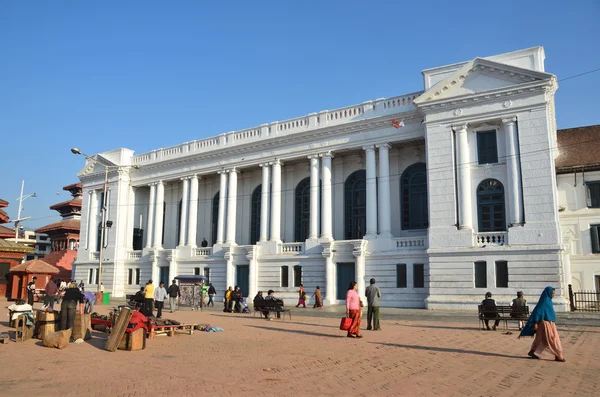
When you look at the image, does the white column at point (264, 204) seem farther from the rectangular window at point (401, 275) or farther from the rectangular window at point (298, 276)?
the rectangular window at point (401, 275)

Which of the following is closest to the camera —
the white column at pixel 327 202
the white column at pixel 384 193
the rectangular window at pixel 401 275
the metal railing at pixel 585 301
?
the metal railing at pixel 585 301

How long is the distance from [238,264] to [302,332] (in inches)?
828

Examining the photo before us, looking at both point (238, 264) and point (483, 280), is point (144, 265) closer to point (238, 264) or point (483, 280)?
point (238, 264)

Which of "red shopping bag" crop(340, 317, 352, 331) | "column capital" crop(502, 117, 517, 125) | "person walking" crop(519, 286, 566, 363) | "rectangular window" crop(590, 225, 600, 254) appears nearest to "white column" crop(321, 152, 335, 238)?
"column capital" crop(502, 117, 517, 125)

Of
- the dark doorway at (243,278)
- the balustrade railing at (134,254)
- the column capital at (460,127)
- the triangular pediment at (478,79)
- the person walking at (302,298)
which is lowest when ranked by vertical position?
the person walking at (302,298)

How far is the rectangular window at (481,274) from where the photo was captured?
26.9m

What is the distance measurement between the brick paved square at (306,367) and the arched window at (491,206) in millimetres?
12572

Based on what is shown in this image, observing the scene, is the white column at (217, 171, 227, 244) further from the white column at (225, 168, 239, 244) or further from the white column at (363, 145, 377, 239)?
the white column at (363, 145, 377, 239)

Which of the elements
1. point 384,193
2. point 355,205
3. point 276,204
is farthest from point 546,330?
point 276,204

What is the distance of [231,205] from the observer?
3972 cm

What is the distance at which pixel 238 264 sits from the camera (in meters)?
37.7

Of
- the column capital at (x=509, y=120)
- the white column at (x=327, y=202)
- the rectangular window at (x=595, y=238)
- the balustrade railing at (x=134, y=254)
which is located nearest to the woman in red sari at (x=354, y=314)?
the column capital at (x=509, y=120)

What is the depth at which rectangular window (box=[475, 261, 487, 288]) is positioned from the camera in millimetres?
26938

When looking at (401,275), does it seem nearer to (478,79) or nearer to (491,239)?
(491,239)
